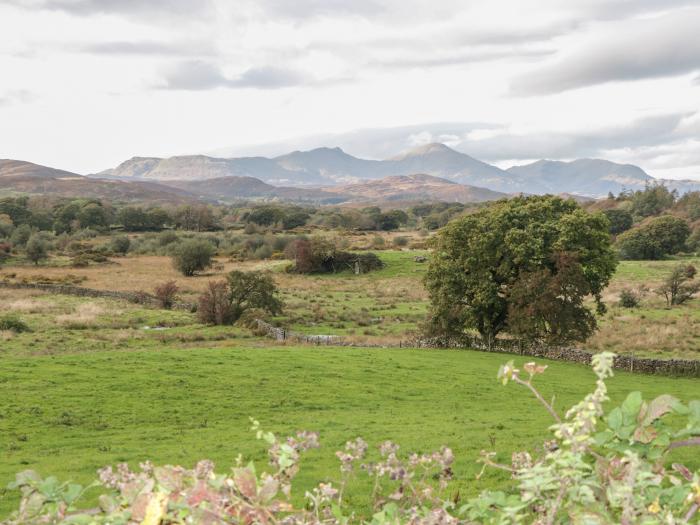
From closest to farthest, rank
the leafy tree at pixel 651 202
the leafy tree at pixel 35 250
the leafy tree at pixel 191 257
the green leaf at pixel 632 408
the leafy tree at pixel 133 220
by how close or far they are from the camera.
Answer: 1. the green leaf at pixel 632 408
2. the leafy tree at pixel 191 257
3. the leafy tree at pixel 35 250
4. the leafy tree at pixel 133 220
5. the leafy tree at pixel 651 202

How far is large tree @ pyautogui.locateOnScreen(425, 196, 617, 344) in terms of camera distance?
38.1 m

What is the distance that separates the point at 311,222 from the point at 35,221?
75.4 metres

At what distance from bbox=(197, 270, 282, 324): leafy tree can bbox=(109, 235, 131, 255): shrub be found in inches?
2722

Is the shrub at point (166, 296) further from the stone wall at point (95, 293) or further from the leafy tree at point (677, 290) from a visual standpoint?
the leafy tree at point (677, 290)

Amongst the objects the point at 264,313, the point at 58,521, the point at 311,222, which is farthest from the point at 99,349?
the point at 311,222

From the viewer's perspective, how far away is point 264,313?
5519 cm

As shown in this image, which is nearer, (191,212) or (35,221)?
(35,221)

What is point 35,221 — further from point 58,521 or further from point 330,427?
point 58,521

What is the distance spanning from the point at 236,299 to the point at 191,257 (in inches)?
1390

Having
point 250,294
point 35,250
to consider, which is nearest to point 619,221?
point 250,294

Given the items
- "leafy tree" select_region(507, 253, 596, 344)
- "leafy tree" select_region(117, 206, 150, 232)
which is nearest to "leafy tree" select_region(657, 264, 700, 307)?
"leafy tree" select_region(507, 253, 596, 344)

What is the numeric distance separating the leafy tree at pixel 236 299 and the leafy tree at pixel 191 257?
33.6 metres

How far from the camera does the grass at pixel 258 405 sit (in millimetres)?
18578

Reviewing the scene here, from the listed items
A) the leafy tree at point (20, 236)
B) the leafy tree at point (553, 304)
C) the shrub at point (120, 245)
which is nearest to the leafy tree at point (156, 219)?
the shrub at point (120, 245)
